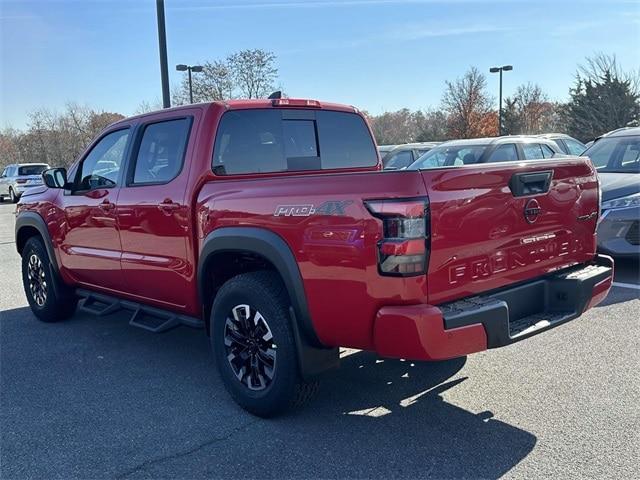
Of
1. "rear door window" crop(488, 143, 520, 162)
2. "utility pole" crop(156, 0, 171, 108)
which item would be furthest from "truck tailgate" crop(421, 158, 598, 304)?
"utility pole" crop(156, 0, 171, 108)

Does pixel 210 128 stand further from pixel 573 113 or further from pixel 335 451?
pixel 573 113

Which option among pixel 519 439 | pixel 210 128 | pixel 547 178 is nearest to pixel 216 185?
pixel 210 128

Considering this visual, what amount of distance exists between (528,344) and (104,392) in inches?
132

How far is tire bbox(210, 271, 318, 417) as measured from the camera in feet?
11.0

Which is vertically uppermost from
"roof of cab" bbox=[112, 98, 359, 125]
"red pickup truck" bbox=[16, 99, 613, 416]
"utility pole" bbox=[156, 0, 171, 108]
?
"utility pole" bbox=[156, 0, 171, 108]

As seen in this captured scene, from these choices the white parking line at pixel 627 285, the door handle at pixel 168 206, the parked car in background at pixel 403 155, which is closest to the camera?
the door handle at pixel 168 206

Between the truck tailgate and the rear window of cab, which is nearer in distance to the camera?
the truck tailgate

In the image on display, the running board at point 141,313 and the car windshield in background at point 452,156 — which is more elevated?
the car windshield in background at point 452,156

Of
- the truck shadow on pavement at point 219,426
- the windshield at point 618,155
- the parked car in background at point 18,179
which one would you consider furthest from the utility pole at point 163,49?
the parked car in background at point 18,179

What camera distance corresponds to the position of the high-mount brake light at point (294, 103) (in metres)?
4.49

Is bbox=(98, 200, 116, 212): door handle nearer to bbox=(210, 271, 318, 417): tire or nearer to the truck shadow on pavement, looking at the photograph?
the truck shadow on pavement

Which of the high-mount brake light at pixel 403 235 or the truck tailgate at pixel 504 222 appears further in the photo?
the truck tailgate at pixel 504 222

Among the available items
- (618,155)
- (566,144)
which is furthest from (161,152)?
(566,144)

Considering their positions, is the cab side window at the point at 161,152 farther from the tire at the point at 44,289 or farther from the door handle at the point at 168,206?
the tire at the point at 44,289
